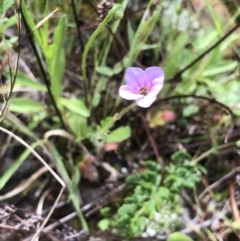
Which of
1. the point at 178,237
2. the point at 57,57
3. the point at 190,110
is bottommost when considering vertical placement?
the point at 178,237

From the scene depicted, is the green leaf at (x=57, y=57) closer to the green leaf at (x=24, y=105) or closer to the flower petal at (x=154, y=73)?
the green leaf at (x=24, y=105)

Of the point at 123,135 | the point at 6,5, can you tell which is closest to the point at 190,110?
the point at 123,135

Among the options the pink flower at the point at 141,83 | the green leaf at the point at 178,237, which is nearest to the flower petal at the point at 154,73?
the pink flower at the point at 141,83

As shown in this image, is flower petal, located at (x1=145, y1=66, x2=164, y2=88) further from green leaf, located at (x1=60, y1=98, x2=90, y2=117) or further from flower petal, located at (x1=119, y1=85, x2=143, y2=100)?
green leaf, located at (x1=60, y1=98, x2=90, y2=117)

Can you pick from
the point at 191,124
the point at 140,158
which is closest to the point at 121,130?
the point at 140,158

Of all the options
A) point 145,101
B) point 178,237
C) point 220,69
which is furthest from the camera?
point 220,69

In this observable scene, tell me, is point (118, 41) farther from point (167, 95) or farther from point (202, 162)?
point (202, 162)

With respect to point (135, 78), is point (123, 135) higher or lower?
lower

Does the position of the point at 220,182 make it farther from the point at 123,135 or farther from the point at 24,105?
the point at 24,105
